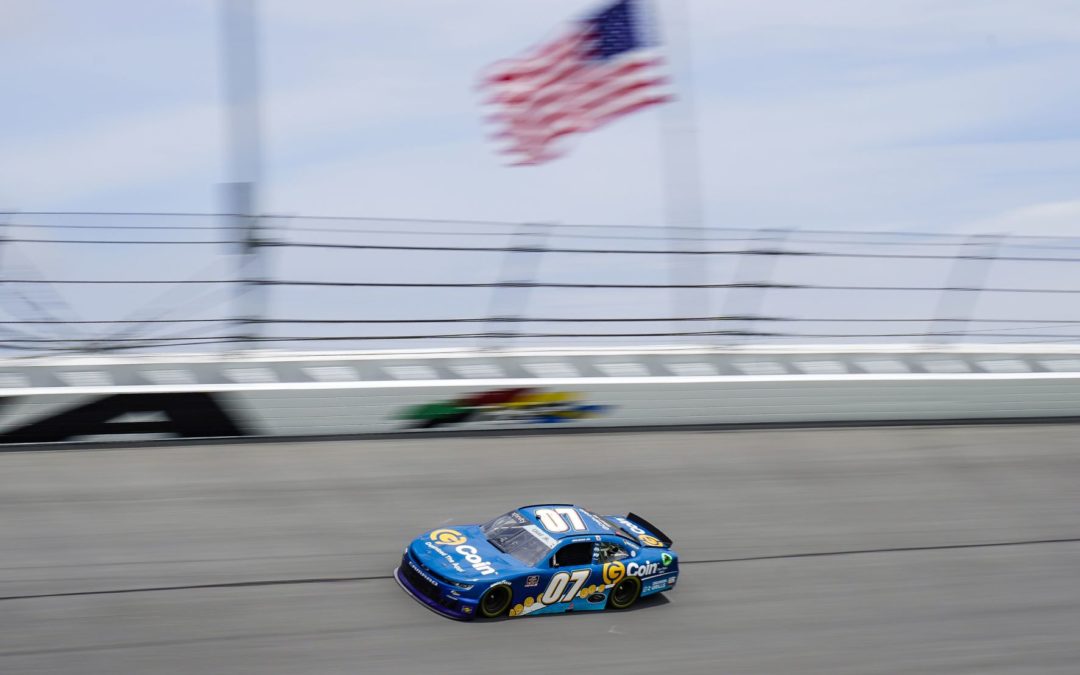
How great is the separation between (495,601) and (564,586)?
572 millimetres

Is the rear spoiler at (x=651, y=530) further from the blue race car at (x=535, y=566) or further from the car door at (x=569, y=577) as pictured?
the car door at (x=569, y=577)

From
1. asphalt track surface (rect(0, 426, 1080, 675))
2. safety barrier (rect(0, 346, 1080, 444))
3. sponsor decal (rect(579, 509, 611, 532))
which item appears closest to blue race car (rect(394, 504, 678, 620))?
sponsor decal (rect(579, 509, 611, 532))

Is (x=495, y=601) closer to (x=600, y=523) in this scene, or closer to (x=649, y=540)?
(x=600, y=523)

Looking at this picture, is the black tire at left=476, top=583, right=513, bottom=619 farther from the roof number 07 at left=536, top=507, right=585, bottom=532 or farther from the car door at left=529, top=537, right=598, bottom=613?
the roof number 07 at left=536, top=507, right=585, bottom=532

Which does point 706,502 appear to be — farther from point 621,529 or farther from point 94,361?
point 94,361

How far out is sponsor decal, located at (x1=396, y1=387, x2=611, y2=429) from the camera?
1220 cm

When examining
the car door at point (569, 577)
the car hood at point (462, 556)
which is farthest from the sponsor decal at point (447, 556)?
the car door at point (569, 577)

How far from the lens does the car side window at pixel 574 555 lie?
27.5ft

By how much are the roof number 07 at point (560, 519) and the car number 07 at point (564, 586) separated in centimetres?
44

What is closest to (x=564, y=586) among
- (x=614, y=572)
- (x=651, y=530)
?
(x=614, y=572)

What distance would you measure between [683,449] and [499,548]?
4.28 m

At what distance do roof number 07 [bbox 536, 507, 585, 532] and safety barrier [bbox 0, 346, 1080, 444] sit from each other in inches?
134

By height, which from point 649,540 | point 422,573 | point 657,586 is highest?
point 422,573

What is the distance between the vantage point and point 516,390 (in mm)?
12500
